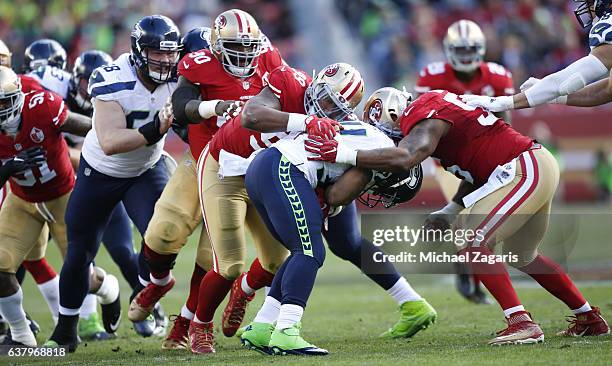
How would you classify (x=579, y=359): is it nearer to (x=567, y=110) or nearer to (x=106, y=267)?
(x=106, y=267)

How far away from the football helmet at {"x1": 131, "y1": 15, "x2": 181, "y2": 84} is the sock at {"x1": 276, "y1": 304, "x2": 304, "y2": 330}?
2.03m

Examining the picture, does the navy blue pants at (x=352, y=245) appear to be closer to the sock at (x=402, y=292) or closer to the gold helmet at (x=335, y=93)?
the sock at (x=402, y=292)

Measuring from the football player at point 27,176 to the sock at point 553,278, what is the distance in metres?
3.02

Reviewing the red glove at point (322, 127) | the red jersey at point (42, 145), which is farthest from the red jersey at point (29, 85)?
the red glove at point (322, 127)

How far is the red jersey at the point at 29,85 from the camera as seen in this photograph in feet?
22.0

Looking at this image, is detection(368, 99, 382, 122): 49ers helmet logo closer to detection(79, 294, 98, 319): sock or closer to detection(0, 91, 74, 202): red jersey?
detection(0, 91, 74, 202): red jersey

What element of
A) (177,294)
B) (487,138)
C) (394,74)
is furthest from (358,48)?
(487,138)

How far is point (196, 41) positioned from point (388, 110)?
175 centimetres

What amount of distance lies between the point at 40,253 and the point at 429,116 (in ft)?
11.0


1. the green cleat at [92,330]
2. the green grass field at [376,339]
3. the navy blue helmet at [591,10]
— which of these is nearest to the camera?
the green grass field at [376,339]

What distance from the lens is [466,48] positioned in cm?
845

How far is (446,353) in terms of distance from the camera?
A: 5.14 meters

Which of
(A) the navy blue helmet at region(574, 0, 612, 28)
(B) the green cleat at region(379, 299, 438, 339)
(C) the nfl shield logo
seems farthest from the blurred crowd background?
(C) the nfl shield logo

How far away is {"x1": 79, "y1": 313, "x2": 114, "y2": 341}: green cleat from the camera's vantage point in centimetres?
708
